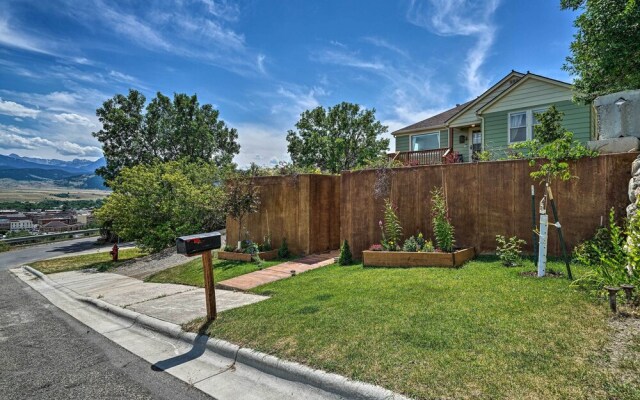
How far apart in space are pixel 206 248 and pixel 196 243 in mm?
172

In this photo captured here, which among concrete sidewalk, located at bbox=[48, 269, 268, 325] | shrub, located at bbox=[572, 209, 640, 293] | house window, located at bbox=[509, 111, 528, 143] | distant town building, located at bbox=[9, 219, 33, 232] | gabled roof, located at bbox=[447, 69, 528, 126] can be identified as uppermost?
gabled roof, located at bbox=[447, 69, 528, 126]

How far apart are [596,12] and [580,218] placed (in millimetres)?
5942

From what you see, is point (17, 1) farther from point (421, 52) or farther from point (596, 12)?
point (596, 12)

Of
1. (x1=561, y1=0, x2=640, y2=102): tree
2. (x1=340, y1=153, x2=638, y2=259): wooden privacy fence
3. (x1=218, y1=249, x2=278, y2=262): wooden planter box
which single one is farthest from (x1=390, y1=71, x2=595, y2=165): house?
(x1=218, y1=249, x2=278, y2=262): wooden planter box

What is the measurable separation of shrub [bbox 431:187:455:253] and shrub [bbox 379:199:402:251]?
784 mm

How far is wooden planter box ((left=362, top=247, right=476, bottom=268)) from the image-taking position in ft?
19.7

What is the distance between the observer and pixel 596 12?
8.02 m

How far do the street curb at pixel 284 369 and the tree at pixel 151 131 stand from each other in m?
24.8

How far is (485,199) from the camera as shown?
21.0 feet

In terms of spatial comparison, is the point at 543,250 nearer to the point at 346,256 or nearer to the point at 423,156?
the point at 346,256

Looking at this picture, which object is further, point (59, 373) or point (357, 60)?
point (357, 60)

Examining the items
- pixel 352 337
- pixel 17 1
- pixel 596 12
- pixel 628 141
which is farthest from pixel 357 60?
pixel 352 337

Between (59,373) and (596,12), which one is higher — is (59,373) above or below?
below

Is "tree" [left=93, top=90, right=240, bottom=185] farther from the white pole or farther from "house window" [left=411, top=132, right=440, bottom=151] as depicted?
the white pole
